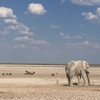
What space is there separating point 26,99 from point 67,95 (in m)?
2.86

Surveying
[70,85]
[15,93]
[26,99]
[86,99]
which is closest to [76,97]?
[86,99]

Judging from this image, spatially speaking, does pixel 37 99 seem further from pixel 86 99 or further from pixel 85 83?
pixel 85 83

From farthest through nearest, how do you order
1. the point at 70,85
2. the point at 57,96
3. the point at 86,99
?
the point at 70,85
the point at 57,96
the point at 86,99

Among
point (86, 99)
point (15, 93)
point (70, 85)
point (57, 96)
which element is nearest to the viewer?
point (86, 99)

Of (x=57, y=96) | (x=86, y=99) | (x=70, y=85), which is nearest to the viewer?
(x=86, y=99)

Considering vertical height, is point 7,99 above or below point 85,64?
below

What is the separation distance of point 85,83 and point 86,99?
38.6 ft

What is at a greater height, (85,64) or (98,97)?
(85,64)

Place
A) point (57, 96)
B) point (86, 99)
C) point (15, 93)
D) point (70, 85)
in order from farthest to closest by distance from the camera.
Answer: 1. point (70, 85)
2. point (15, 93)
3. point (57, 96)
4. point (86, 99)

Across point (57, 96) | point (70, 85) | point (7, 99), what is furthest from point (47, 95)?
point (70, 85)

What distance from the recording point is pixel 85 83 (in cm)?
3359

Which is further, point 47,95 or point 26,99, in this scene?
point 47,95

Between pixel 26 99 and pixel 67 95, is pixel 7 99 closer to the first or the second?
pixel 26 99

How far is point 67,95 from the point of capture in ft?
78.3
